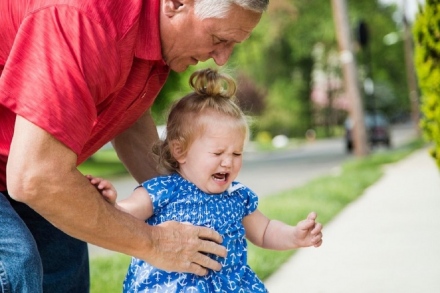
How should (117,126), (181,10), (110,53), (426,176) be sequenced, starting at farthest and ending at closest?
(426,176)
(117,126)
(181,10)
(110,53)

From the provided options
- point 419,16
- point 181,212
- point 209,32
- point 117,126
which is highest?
point 419,16

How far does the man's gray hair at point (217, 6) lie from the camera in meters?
2.28

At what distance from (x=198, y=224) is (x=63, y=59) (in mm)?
923

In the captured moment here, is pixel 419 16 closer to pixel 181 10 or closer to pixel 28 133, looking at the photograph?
pixel 181 10

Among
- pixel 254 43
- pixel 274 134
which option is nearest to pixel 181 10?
pixel 254 43

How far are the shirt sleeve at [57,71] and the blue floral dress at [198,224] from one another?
2.32ft

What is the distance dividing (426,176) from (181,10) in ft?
38.9

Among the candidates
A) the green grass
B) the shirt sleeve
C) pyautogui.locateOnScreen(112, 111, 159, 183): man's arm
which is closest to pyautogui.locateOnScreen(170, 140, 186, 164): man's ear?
pyautogui.locateOnScreen(112, 111, 159, 183): man's arm

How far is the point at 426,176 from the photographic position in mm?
13516

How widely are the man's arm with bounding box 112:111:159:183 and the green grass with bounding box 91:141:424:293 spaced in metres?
1.98

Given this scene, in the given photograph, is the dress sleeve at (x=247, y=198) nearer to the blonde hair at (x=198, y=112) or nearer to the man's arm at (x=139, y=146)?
the blonde hair at (x=198, y=112)

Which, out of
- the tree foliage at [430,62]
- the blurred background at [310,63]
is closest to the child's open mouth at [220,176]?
the tree foliage at [430,62]

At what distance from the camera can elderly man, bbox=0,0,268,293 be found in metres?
1.94

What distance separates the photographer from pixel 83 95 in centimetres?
200
